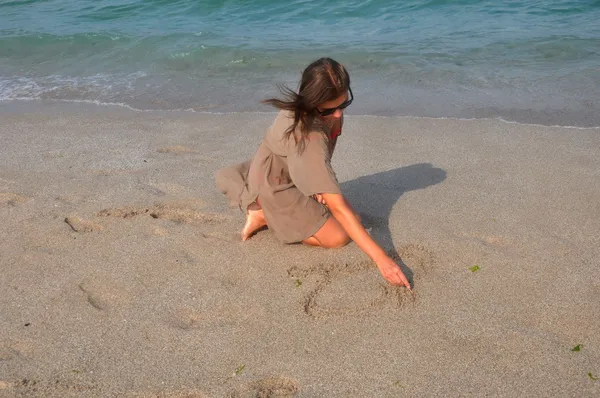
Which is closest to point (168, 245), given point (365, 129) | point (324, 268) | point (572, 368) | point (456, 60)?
point (324, 268)

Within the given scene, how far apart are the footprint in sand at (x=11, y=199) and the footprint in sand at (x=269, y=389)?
84.0 inches

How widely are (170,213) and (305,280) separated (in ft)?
3.38

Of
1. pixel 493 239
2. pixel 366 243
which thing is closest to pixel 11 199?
pixel 366 243


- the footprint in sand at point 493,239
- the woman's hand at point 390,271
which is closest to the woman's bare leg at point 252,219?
the woman's hand at point 390,271

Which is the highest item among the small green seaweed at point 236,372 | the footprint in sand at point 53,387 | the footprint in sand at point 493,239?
the footprint in sand at point 53,387

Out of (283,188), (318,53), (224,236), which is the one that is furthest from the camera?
(318,53)

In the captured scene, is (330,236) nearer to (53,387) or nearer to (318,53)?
(53,387)

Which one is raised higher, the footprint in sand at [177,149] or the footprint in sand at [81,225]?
the footprint in sand at [81,225]

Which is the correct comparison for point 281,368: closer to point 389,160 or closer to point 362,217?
point 362,217

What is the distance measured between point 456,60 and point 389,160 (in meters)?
3.01

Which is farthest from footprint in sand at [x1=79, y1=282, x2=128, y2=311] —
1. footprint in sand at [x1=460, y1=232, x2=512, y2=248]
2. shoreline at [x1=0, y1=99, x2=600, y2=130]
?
shoreline at [x1=0, y1=99, x2=600, y2=130]

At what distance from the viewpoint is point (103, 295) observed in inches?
110

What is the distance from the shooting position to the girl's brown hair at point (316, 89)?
105 inches

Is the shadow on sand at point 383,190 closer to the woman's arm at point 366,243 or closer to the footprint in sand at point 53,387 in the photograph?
the woman's arm at point 366,243
